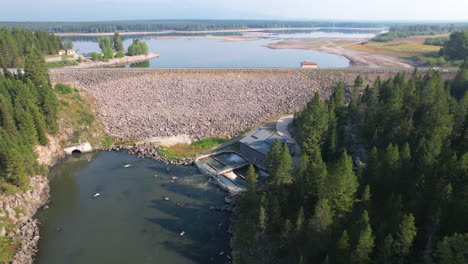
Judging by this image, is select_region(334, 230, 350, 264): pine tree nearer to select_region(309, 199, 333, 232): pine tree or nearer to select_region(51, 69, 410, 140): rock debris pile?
select_region(309, 199, 333, 232): pine tree

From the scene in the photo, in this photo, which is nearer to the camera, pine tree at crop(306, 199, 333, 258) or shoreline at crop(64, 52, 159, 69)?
pine tree at crop(306, 199, 333, 258)

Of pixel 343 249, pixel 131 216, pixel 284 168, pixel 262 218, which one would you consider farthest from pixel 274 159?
pixel 131 216

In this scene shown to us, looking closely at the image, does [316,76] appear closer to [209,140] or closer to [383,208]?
[209,140]

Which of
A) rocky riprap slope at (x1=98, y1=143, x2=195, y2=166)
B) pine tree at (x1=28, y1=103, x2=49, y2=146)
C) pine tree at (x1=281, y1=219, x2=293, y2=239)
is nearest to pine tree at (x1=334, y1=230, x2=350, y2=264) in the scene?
pine tree at (x1=281, y1=219, x2=293, y2=239)

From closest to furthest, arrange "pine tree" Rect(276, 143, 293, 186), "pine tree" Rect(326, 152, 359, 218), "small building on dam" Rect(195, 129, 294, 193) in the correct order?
"pine tree" Rect(326, 152, 359, 218)
"pine tree" Rect(276, 143, 293, 186)
"small building on dam" Rect(195, 129, 294, 193)

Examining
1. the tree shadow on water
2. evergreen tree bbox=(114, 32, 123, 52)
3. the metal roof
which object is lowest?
the tree shadow on water

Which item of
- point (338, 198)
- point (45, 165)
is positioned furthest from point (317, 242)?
point (45, 165)

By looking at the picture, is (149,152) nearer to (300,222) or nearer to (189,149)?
(189,149)
